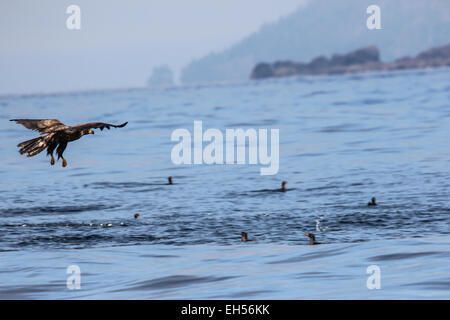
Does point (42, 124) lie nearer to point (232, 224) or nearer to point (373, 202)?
point (232, 224)

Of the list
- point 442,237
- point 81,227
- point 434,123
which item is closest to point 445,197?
point 442,237

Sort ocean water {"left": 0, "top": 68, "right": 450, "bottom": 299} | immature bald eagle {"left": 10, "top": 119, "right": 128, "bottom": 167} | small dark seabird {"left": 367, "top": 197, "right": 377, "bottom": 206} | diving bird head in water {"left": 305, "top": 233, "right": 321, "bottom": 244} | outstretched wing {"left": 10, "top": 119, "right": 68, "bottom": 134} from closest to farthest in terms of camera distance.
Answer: immature bald eagle {"left": 10, "top": 119, "right": 128, "bottom": 167} → outstretched wing {"left": 10, "top": 119, "right": 68, "bottom": 134} → ocean water {"left": 0, "top": 68, "right": 450, "bottom": 299} → diving bird head in water {"left": 305, "top": 233, "right": 321, "bottom": 244} → small dark seabird {"left": 367, "top": 197, "right": 377, "bottom": 206}

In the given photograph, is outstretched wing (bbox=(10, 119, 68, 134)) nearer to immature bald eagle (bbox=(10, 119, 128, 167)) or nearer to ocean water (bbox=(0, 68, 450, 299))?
immature bald eagle (bbox=(10, 119, 128, 167))

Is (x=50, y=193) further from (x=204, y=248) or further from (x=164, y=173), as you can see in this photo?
(x=204, y=248)

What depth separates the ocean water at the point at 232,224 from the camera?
14109 mm

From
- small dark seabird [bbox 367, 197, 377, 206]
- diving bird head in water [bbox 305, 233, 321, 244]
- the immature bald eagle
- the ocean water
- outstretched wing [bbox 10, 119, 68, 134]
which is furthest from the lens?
small dark seabird [bbox 367, 197, 377, 206]

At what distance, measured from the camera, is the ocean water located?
1411cm

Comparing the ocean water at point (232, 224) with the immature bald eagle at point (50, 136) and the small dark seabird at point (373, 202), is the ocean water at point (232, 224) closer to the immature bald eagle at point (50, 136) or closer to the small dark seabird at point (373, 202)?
the small dark seabird at point (373, 202)

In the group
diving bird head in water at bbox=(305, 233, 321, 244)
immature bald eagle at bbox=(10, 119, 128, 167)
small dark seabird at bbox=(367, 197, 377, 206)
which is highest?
immature bald eagle at bbox=(10, 119, 128, 167)

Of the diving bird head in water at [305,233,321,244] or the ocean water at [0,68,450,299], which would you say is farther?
the diving bird head in water at [305,233,321,244]

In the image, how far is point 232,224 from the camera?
2073 cm

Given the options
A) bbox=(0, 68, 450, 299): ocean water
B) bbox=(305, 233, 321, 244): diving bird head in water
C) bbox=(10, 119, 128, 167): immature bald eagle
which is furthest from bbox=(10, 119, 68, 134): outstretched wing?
bbox=(305, 233, 321, 244): diving bird head in water

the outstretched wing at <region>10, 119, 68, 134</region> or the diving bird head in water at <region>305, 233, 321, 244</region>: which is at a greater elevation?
the outstretched wing at <region>10, 119, 68, 134</region>
